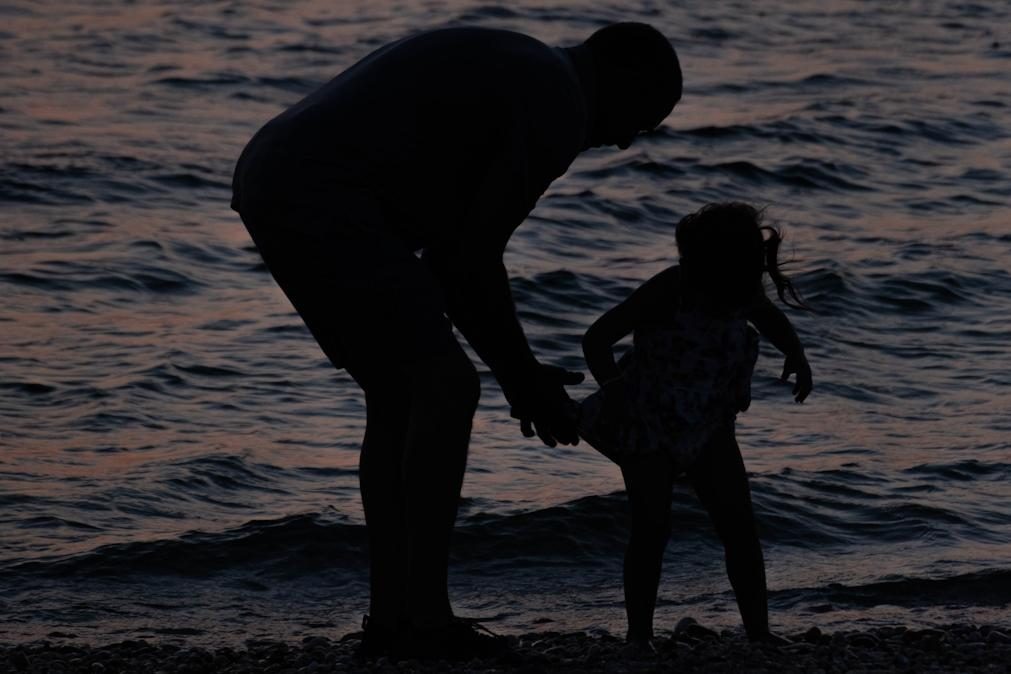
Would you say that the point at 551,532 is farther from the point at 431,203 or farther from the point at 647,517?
the point at 431,203

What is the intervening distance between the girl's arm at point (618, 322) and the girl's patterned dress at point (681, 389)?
0.27ft

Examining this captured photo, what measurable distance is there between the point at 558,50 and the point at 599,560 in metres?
3.22

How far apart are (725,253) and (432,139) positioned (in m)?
0.93

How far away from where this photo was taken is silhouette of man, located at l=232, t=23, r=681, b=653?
4.35 meters

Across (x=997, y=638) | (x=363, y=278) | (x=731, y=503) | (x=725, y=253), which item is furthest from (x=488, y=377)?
(x=363, y=278)

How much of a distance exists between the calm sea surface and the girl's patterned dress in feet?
5.18

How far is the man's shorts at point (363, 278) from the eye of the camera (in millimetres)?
4438

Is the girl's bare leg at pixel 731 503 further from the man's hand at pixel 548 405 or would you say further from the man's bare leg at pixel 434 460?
A: the man's bare leg at pixel 434 460

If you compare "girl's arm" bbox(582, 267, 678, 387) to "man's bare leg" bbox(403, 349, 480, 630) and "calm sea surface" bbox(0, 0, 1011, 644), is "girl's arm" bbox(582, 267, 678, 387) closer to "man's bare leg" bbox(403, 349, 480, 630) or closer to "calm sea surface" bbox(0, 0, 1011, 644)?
"man's bare leg" bbox(403, 349, 480, 630)

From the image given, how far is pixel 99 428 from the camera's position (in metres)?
8.63

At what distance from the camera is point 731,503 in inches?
195

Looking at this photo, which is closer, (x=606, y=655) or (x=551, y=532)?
(x=606, y=655)

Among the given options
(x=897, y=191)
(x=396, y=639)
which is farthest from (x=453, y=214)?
(x=897, y=191)

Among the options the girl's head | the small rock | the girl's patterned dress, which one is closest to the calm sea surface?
the small rock
